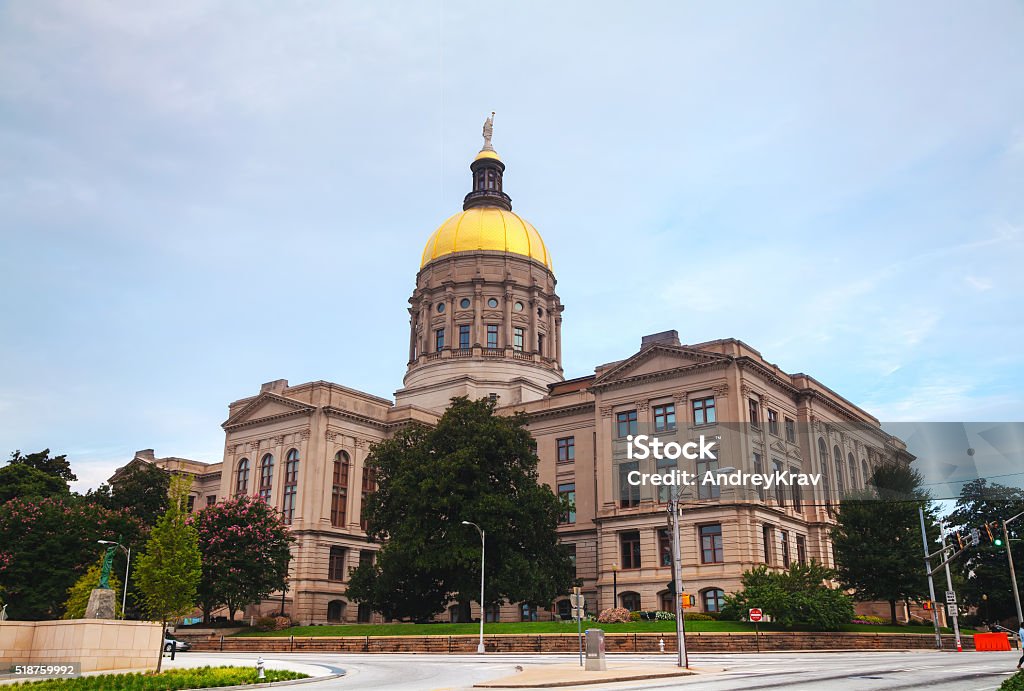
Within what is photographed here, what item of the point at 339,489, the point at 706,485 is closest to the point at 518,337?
the point at 339,489

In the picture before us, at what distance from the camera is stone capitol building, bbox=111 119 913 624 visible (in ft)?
205

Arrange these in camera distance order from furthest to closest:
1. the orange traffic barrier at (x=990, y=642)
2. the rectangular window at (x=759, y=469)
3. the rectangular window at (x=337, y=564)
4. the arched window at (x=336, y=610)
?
the rectangular window at (x=337, y=564) < the arched window at (x=336, y=610) < the rectangular window at (x=759, y=469) < the orange traffic barrier at (x=990, y=642)

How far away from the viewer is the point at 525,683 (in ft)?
79.6

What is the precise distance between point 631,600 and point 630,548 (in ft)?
12.0

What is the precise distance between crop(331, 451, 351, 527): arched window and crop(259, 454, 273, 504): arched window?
20.5 feet

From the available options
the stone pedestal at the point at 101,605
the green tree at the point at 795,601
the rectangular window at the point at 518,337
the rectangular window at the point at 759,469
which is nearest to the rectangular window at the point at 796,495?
the rectangular window at the point at 759,469

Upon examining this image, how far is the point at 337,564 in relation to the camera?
7756 centimetres

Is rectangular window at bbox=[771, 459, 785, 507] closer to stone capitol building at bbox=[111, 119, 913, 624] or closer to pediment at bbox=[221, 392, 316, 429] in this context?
stone capitol building at bbox=[111, 119, 913, 624]

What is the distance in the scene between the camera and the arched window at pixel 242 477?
8389cm

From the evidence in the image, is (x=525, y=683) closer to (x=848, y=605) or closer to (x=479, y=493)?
(x=848, y=605)

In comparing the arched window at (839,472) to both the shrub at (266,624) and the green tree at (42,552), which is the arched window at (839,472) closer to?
the shrub at (266,624)

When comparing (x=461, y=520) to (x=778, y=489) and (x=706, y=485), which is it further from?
(x=778, y=489)

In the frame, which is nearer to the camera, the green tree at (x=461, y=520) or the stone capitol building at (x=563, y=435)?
the green tree at (x=461, y=520)

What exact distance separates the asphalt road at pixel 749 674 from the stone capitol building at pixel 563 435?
1374 centimetres
